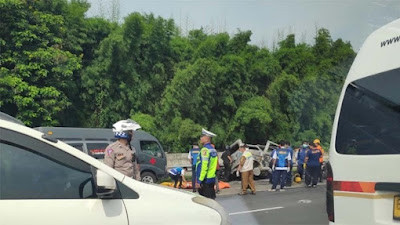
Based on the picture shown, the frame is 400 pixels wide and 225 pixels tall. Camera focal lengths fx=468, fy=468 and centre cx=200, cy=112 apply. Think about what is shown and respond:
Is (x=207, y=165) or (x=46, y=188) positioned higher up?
(x=46, y=188)

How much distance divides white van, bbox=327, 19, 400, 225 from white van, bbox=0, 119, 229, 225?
1.14 metres

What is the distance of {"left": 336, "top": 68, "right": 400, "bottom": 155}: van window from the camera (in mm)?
3230

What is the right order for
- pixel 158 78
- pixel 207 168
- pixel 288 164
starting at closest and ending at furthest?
pixel 207 168 → pixel 288 164 → pixel 158 78

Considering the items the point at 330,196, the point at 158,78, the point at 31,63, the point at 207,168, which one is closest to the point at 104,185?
the point at 330,196

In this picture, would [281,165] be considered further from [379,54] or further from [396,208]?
[396,208]

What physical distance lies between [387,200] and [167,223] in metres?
1.51

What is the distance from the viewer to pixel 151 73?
2594 cm

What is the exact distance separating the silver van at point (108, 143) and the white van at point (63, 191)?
12.5 m

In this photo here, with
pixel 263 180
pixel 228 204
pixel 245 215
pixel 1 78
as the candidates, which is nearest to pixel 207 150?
pixel 245 215

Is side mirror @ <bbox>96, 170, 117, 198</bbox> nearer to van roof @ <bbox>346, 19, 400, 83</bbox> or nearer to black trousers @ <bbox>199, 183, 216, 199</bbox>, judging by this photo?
van roof @ <bbox>346, 19, 400, 83</bbox>

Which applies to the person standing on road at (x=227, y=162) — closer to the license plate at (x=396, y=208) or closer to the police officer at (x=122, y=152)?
the police officer at (x=122, y=152)

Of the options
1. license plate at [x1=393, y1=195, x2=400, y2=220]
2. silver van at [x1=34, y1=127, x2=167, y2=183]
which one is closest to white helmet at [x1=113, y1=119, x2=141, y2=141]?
license plate at [x1=393, y1=195, x2=400, y2=220]

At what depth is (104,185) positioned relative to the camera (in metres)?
3.07

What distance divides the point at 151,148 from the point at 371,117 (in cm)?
1497
